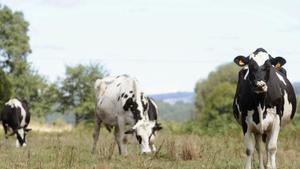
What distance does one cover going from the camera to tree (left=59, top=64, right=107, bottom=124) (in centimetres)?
8269

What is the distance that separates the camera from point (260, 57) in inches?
434

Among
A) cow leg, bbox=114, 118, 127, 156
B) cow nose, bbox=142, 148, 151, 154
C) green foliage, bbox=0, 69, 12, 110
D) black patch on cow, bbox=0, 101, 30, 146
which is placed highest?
green foliage, bbox=0, 69, 12, 110

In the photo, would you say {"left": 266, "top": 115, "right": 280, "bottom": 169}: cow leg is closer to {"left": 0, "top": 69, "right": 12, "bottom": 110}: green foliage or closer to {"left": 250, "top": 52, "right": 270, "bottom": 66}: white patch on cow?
{"left": 250, "top": 52, "right": 270, "bottom": 66}: white patch on cow

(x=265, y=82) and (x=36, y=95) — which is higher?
(x=36, y=95)

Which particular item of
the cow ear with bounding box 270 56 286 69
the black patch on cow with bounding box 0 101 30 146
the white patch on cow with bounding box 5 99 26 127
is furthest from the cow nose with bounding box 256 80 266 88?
the white patch on cow with bounding box 5 99 26 127

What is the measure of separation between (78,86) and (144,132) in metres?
69.1

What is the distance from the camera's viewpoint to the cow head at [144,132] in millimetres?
15211

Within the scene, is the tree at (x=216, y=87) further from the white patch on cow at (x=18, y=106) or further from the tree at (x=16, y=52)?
the white patch on cow at (x=18, y=106)

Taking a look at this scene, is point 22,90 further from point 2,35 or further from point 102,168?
point 102,168

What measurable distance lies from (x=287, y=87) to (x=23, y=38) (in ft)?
201

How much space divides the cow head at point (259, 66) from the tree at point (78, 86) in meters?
70.9

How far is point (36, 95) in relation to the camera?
77.4 meters

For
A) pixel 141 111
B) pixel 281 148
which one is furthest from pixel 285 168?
pixel 281 148

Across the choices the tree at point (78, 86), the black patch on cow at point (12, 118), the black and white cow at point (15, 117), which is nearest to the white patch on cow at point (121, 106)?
the black and white cow at point (15, 117)
